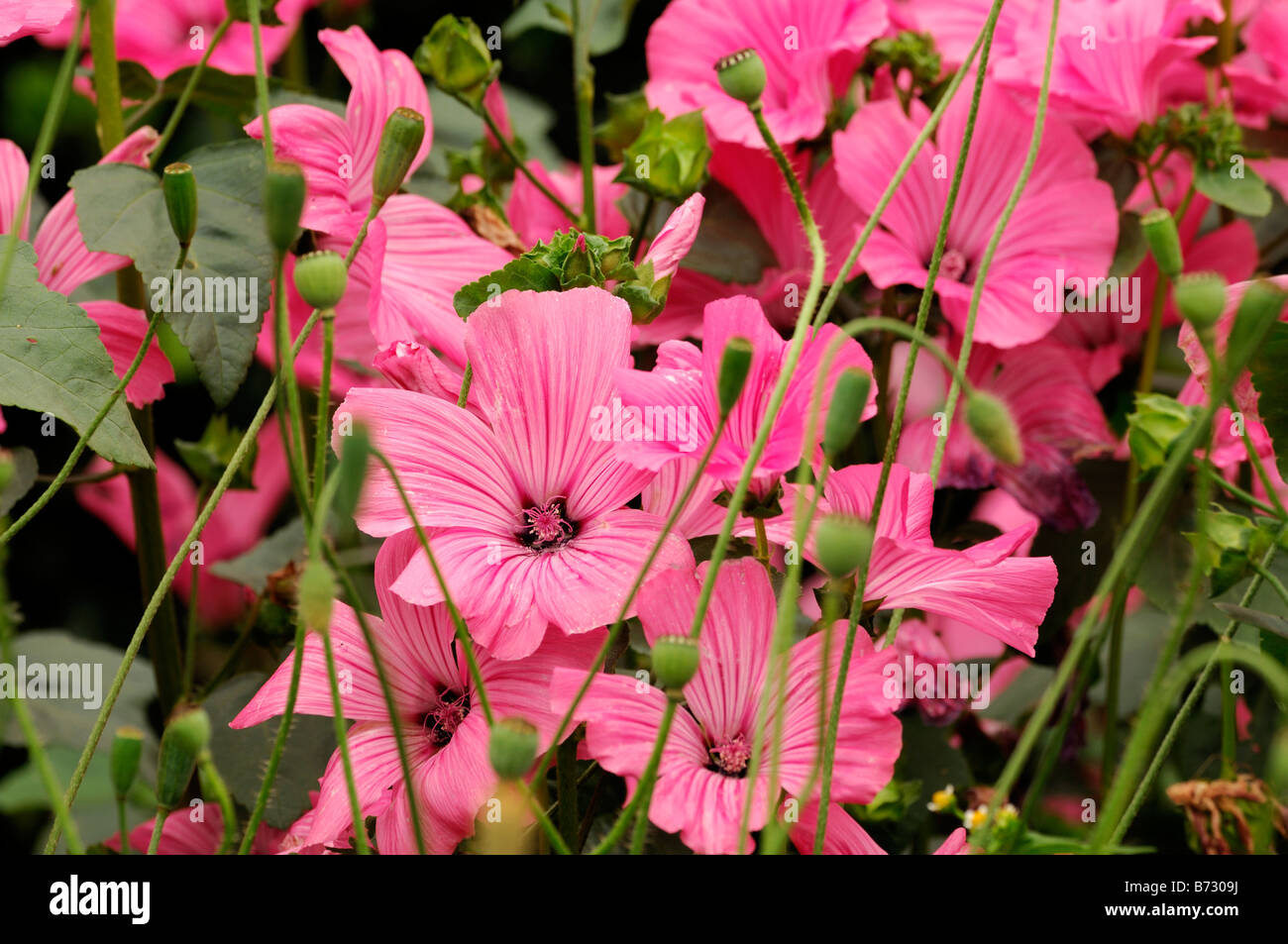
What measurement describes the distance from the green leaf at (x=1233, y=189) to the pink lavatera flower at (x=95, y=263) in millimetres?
352

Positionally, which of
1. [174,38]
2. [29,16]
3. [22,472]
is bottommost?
[22,472]

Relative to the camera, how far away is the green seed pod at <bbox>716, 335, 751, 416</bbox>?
239 millimetres

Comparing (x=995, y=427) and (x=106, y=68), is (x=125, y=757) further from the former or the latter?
(x=106, y=68)

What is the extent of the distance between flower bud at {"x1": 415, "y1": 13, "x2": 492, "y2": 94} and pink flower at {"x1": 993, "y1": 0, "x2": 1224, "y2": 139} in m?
0.18

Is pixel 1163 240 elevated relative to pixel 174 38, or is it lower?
lower

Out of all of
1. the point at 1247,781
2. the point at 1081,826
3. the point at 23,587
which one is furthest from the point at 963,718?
the point at 23,587

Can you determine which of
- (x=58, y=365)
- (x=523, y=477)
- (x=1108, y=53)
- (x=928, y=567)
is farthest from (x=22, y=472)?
(x=1108, y=53)

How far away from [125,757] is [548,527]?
0.13m

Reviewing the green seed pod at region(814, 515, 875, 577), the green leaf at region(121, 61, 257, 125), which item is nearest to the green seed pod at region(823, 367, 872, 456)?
the green seed pod at region(814, 515, 875, 577)

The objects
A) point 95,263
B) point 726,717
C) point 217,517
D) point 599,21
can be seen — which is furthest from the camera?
point 217,517

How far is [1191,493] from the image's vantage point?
495mm

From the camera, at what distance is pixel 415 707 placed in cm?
34

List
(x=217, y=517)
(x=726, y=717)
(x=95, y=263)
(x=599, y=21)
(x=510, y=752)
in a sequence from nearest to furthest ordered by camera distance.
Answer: (x=510, y=752)
(x=726, y=717)
(x=95, y=263)
(x=599, y=21)
(x=217, y=517)

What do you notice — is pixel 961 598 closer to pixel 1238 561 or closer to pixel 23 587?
pixel 1238 561
